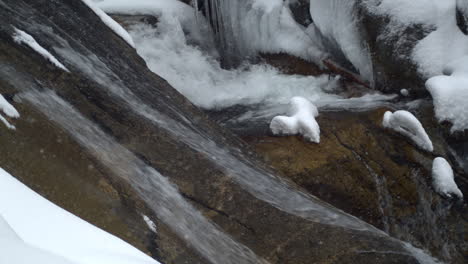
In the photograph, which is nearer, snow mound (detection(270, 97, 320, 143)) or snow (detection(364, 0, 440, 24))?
snow mound (detection(270, 97, 320, 143))

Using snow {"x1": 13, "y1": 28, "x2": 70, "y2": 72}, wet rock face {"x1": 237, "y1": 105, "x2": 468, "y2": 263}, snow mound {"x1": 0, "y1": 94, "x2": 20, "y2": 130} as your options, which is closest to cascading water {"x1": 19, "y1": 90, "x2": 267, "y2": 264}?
snow mound {"x1": 0, "y1": 94, "x2": 20, "y2": 130}

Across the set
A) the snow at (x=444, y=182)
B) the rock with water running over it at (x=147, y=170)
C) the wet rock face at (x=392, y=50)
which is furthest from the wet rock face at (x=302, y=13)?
the rock with water running over it at (x=147, y=170)

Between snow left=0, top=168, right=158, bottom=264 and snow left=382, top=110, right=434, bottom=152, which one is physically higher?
snow left=0, top=168, right=158, bottom=264

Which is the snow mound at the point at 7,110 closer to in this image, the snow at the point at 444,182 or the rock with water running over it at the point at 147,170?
the rock with water running over it at the point at 147,170

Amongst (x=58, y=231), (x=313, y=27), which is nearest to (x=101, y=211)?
(x=58, y=231)

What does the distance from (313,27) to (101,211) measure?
4.12 meters

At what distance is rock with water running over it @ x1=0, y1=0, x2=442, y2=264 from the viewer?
2469 mm

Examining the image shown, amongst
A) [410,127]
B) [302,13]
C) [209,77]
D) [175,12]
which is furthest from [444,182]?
[175,12]

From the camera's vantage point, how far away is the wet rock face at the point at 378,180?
369 centimetres

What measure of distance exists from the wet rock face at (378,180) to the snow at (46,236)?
6.77 feet

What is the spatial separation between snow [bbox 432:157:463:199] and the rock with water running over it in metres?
1.23

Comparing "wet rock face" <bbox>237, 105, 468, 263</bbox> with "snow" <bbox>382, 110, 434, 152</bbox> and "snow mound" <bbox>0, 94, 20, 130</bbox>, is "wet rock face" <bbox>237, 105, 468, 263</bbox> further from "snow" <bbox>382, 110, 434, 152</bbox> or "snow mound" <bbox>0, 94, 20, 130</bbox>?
"snow mound" <bbox>0, 94, 20, 130</bbox>

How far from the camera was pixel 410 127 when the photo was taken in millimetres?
4121

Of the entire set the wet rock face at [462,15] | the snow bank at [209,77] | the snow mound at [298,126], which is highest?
the wet rock face at [462,15]
